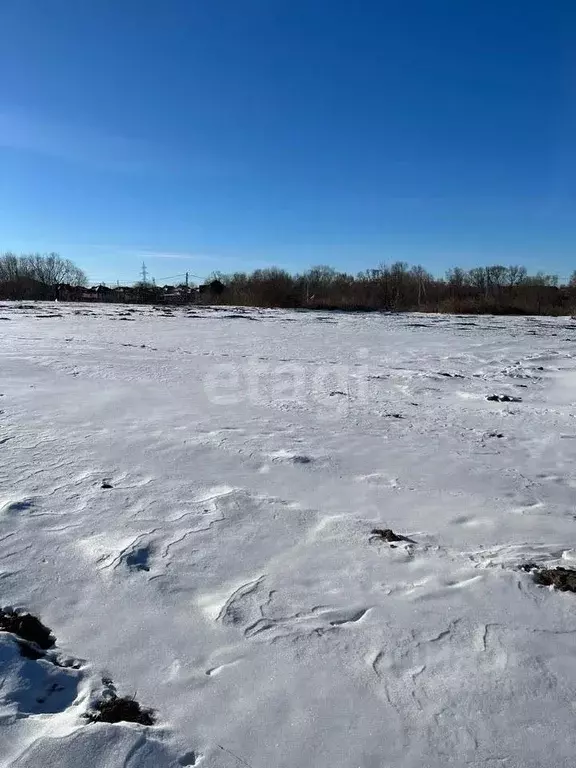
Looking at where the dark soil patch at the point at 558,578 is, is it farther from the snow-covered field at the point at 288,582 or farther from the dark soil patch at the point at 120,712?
the dark soil patch at the point at 120,712

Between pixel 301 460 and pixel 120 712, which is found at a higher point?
pixel 301 460

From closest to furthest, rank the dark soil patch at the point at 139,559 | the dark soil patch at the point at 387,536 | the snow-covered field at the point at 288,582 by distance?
the snow-covered field at the point at 288,582
the dark soil patch at the point at 139,559
the dark soil patch at the point at 387,536

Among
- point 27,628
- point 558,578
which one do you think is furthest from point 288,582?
point 558,578

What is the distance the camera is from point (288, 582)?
3004 mm

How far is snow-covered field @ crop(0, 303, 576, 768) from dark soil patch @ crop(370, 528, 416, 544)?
58 mm

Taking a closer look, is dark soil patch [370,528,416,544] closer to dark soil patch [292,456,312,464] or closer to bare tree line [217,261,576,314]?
dark soil patch [292,456,312,464]

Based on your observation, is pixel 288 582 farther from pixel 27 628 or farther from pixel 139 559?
pixel 27 628

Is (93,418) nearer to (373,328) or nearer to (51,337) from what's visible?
(51,337)

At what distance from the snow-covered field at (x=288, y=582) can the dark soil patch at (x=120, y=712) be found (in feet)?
0.15

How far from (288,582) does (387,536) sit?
0.84m

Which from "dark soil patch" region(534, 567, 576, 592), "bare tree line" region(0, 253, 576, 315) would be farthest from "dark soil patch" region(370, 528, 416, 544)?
"bare tree line" region(0, 253, 576, 315)

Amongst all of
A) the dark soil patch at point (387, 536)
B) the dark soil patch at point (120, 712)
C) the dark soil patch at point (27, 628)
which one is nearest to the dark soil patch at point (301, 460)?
the dark soil patch at point (387, 536)

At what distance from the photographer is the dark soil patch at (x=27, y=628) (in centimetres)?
248

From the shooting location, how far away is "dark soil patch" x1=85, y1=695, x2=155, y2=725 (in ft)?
6.68
